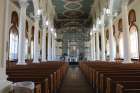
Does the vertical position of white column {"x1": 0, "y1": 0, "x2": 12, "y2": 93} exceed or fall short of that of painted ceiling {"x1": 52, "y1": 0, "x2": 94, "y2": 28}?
it falls short

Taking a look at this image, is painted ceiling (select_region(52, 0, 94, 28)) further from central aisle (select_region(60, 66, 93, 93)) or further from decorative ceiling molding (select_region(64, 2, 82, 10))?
central aisle (select_region(60, 66, 93, 93))

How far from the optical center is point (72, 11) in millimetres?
29359

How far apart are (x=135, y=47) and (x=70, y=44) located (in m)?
20.8

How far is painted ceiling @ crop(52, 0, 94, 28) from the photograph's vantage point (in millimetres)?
24780

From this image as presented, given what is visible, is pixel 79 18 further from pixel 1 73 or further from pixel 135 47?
pixel 1 73

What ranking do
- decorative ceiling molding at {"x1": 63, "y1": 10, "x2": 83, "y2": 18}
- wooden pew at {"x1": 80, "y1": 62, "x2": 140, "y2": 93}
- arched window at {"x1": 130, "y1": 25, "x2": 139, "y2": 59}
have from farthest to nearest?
decorative ceiling molding at {"x1": 63, "y1": 10, "x2": 83, "y2": 18}, arched window at {"x1": 130, "y1": 25, "x2": 139, "y2": 59}, wooden pew at {"x1": 80, "y1": 62, "x2": 140, "y2": 93}

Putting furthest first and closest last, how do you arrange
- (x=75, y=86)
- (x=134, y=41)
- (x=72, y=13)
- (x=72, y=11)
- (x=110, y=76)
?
(x=72, y=13), (x=72, y=11), (x=134, y=41), (x=75, y=86), (x=110, y=76)

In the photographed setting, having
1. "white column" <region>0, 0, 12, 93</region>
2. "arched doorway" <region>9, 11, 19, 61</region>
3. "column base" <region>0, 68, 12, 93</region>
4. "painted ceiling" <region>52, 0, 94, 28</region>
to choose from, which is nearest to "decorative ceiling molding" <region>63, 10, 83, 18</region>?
"painted ceiling" <region>52, 0, 94, 28</region>

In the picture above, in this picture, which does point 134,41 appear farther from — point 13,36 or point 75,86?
point 75,86

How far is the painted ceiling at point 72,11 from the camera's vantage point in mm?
24780

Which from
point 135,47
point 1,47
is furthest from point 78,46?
point 1,47

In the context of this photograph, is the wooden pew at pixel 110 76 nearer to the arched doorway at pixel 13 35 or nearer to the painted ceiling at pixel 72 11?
the arched doorway at pixel 13 35

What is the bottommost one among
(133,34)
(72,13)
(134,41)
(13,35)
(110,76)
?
(110,76)

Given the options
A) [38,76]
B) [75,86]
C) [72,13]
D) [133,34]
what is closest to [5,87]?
[38,76]
